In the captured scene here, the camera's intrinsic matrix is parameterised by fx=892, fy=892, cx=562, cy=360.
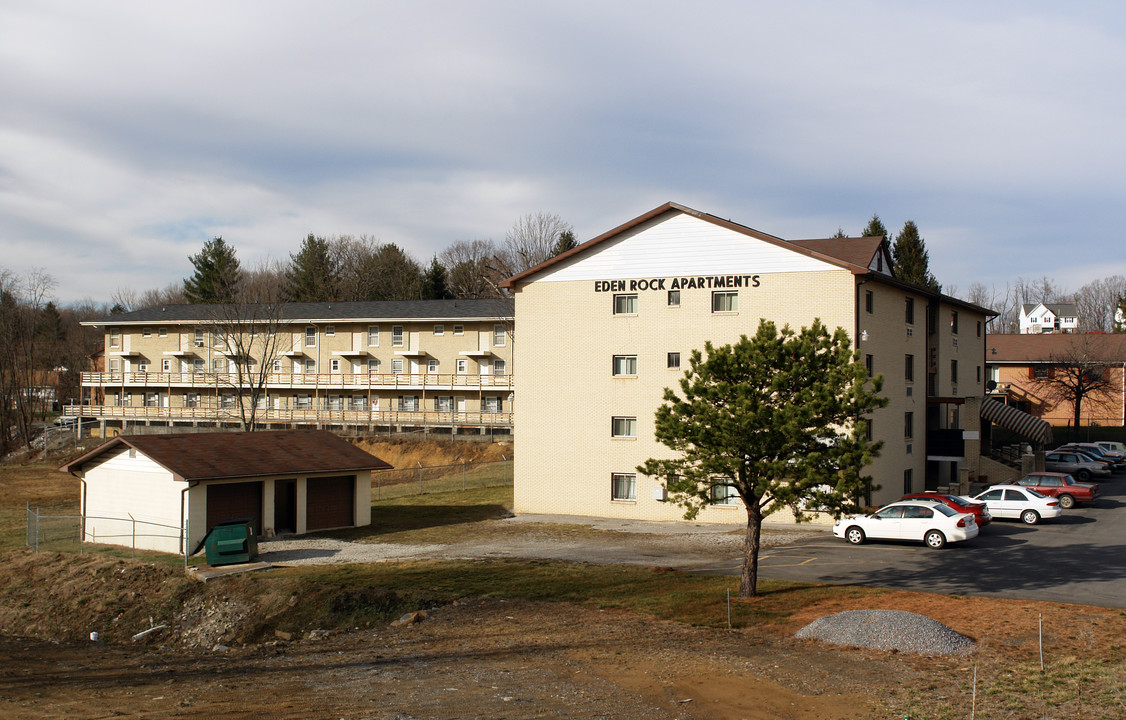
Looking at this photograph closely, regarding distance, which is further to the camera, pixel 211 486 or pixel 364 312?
pixel 364 312

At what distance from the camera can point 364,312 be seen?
74.8 meters

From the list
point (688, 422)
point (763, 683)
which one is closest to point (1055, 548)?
point (688, 422)

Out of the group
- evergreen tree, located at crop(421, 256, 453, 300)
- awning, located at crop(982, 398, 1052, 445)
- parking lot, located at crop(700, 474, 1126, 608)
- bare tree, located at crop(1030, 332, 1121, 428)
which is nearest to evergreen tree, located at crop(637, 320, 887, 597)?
parking lot, located at crop(700, 474, 1126, 608)

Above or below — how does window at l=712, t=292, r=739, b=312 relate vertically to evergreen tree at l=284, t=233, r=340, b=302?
below

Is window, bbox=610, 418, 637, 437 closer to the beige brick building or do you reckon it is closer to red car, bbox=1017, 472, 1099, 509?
the beige brick building

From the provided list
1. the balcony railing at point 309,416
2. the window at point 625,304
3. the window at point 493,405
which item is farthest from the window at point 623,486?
the window at point 493,405

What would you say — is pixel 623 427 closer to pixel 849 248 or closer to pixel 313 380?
pixel 849 248

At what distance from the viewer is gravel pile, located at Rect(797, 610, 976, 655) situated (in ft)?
55.5

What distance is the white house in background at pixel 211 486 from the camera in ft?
102

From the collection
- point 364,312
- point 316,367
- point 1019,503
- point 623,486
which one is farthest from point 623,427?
point 316,367

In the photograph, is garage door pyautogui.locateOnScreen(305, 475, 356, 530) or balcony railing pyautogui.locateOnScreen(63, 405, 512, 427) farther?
balcony railing pyautogui.locateOnScreen(63, 405, 512, 427)

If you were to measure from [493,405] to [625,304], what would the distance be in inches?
1256

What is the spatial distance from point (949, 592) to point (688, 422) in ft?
26.5

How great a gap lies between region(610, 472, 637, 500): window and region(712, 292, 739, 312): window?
26.7ft
